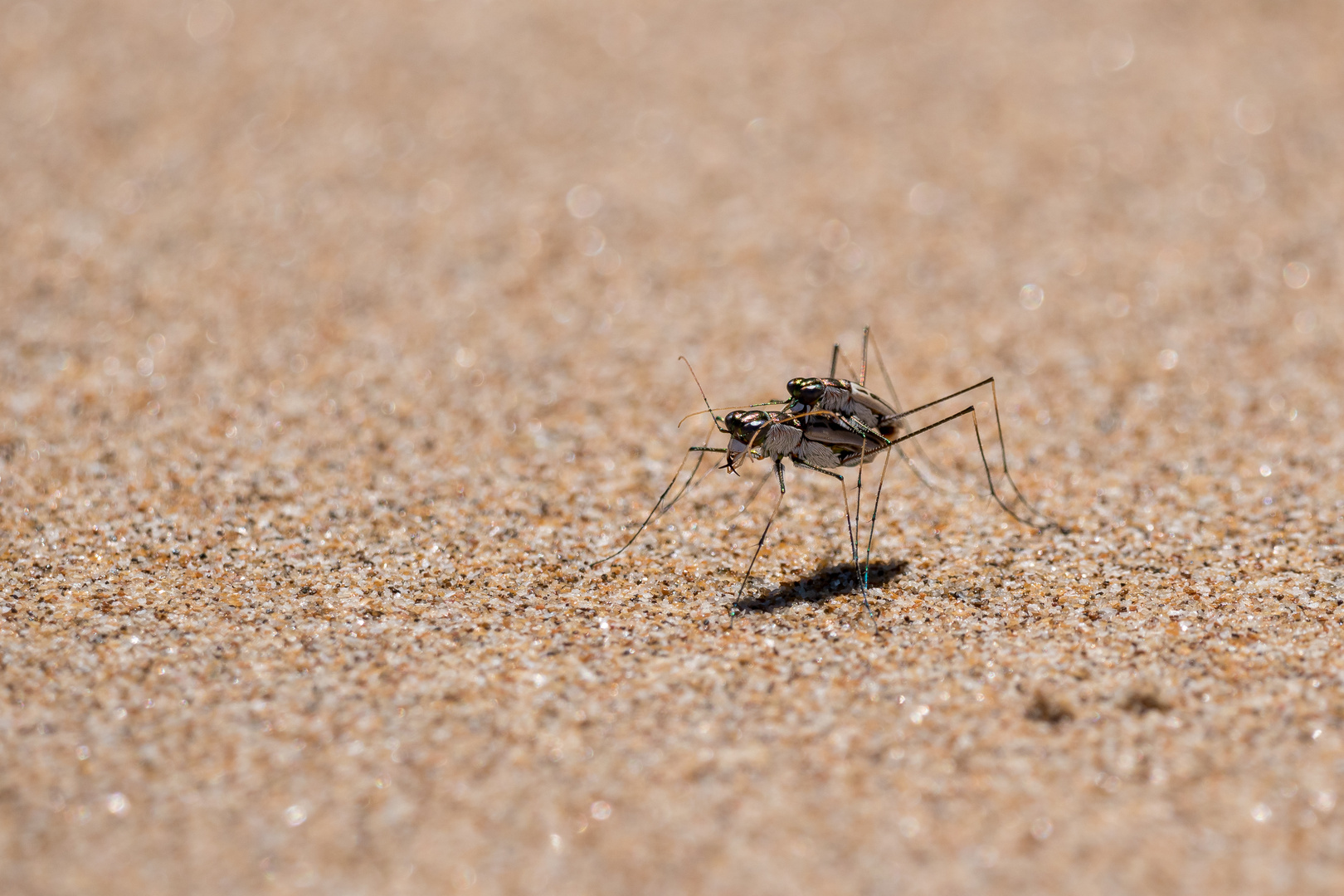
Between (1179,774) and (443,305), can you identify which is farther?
(443,305)

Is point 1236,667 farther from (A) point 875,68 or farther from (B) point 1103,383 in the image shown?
(A) point 875,68

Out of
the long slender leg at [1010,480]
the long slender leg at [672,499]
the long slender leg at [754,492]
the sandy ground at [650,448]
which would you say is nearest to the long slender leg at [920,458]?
the sandy ground at [650,448]

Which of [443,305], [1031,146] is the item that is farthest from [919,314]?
[443,305]

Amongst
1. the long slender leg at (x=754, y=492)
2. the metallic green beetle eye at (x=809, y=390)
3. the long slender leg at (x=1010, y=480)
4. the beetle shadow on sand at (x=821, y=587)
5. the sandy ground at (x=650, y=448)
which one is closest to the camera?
the sandy ground at (x=650, y=448)

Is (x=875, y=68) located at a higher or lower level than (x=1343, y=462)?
higher

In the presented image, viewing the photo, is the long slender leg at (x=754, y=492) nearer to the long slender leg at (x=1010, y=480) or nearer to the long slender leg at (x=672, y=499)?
the long slender leg at (x=672, y=499)

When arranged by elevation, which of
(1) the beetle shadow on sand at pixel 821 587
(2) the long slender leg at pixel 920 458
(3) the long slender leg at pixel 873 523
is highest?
(2) the long slender leg at pixel 920 458

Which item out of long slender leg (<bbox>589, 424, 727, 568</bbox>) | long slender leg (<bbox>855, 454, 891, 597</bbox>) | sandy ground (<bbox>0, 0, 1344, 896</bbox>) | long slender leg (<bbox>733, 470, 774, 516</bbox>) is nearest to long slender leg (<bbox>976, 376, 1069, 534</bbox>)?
sandy ground (<bbox>0, 0, 1344, 896</bbox>)

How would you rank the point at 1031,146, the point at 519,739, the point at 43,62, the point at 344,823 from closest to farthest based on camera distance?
1. the point at 344,823
2. the point at 519,739
3. the point at 1031,146
4. the point at 43,62
